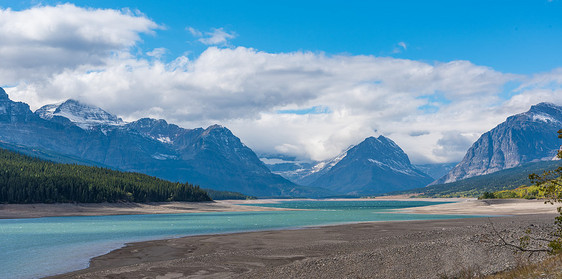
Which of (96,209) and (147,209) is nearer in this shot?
(96,209)

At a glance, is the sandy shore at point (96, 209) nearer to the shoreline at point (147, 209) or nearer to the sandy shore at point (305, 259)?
the shoreline at point (147, 209)

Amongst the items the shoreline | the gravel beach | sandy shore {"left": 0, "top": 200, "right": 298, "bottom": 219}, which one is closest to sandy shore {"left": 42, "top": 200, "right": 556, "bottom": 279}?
the gravel beach

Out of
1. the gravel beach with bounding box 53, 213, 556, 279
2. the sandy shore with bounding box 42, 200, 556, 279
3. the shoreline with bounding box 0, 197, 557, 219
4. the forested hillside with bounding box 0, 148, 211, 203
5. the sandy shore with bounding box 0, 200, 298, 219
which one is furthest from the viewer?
the forested hillside with bounding box 0, 148, 211, 203

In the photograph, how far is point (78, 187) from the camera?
143375 mm

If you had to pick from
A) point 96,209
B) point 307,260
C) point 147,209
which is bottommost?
point 307,260

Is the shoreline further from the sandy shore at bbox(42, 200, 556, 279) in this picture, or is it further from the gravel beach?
the gravel beach

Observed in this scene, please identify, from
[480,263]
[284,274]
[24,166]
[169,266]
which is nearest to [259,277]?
[284,274]

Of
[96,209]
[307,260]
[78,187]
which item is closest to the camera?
[307,260]

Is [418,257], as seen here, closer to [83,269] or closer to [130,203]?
[83,269]

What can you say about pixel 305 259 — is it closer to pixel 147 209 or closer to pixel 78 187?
pixel 147 209

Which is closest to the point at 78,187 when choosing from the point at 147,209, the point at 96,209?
the point at 96,209

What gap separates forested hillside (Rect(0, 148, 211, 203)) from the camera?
429ft

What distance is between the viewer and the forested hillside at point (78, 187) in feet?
429

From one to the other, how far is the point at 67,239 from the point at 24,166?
427ft
